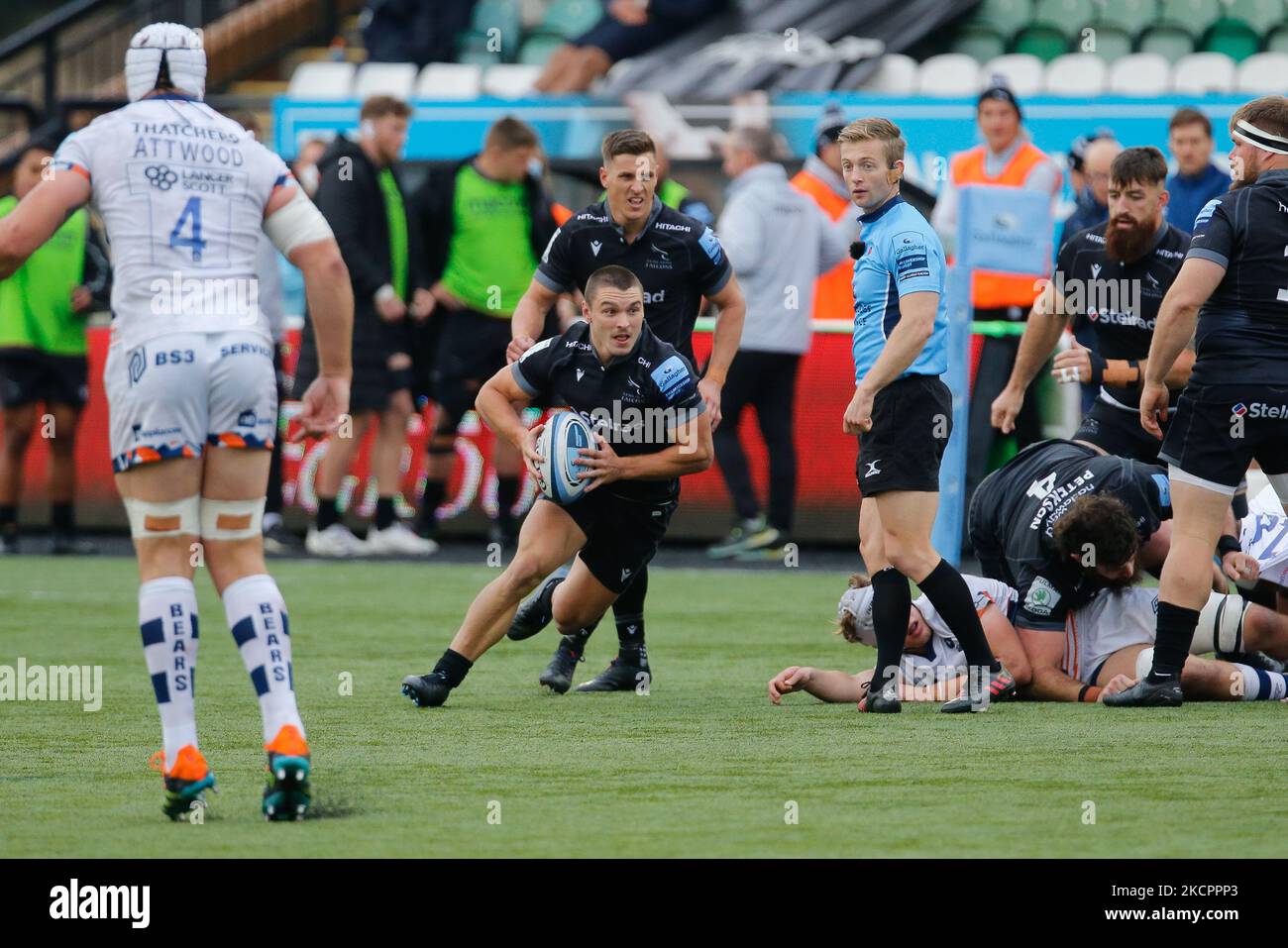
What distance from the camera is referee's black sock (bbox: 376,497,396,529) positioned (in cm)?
1347

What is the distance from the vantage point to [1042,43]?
1888 cm

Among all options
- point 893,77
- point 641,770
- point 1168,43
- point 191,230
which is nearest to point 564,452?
point 641,770

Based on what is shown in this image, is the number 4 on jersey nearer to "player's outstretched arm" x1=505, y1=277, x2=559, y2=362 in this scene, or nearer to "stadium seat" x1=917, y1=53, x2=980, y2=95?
"player's outstretched arm" x1=505, y1=277, x2=559, y2=362

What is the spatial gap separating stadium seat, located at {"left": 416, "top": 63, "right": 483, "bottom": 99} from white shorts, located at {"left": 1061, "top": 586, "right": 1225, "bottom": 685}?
39.9 ft

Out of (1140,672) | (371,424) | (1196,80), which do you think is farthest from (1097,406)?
(1196,80)

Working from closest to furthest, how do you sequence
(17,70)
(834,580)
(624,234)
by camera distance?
(624,234)
(834,580)
(17,70)

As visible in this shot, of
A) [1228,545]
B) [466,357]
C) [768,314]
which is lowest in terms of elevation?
[1228,545]

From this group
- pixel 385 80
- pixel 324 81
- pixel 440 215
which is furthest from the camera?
pixel 324 81

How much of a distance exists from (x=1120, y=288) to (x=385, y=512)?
249 inches

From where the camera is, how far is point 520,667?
888cm

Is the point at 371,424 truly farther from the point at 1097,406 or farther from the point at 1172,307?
the point at 1172,307

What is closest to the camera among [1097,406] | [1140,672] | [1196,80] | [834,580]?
[1140,672]

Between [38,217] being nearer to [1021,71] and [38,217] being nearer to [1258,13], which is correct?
[1021,71]

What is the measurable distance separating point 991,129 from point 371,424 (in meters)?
4.64
